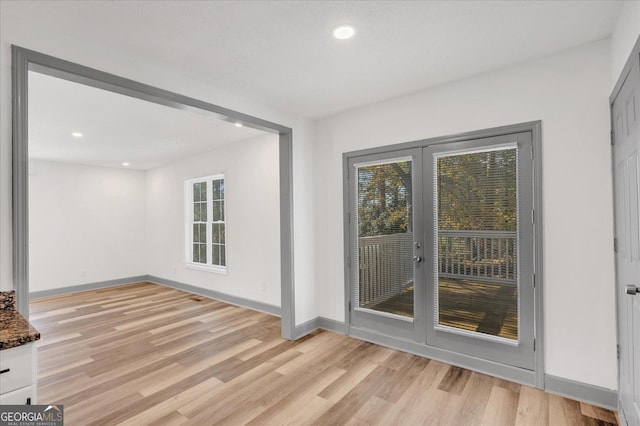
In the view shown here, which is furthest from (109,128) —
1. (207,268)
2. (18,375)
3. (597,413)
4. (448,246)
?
(597,413)

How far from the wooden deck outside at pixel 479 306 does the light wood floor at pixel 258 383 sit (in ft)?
1.34

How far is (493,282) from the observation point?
9.02 feet

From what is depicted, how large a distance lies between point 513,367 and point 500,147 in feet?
6.01

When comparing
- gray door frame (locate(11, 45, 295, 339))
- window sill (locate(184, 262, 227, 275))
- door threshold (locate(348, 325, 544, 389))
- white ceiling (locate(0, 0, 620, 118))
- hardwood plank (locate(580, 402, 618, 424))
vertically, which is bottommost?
hardwood plank (locate(580, 402, 618, 424))

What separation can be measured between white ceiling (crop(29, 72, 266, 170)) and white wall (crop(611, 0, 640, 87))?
330 centimetres

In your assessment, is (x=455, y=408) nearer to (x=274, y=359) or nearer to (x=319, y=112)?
(x=274, y=359)

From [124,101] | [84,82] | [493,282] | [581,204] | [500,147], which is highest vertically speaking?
[124,101]

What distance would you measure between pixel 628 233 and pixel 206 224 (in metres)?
5.75

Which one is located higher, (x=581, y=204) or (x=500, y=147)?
(x=500, y=147)

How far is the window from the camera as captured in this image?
18.9ft

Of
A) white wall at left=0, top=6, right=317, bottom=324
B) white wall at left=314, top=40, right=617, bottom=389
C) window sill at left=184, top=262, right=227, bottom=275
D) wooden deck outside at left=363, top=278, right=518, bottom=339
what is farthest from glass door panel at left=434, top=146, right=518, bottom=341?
window sill at left=184, top=262, right=227, bottom=275

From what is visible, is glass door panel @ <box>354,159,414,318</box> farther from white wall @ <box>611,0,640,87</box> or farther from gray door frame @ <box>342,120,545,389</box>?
white wall @ <box>611,0,640,87</box>

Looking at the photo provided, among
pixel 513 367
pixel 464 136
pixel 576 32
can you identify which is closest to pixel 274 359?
pixel 513 367

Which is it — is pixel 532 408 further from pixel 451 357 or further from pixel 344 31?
pixel 344 31
